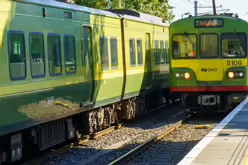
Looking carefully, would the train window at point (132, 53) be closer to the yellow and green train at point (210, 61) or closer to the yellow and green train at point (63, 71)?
the yellow and green train at point (63, 71)

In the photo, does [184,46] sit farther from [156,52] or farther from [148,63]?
[156,52]

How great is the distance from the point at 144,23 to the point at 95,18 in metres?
5.07

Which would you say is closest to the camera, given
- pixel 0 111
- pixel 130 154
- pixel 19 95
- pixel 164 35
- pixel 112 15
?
pixel 0 111

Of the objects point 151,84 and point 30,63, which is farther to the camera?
point 151,84

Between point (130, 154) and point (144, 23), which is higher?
point (144, 23)

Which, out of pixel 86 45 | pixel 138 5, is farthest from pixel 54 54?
pixel 138 5

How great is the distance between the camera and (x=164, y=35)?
72.5 ft

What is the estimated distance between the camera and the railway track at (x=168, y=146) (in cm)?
1185

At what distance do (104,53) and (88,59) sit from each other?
127cm

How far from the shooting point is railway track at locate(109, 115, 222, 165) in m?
11.9

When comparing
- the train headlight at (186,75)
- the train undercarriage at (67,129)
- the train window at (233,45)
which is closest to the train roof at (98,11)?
the train headlight at (186,75)

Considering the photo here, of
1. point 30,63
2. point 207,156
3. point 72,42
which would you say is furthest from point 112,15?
point 207,156

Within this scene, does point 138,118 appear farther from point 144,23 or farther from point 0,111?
point 0,111

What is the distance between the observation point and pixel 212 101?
18359 millimetres
